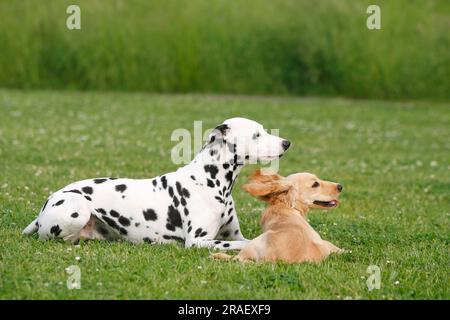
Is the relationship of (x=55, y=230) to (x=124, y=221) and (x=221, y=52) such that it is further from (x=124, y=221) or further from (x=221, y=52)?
(x=221, y=52)

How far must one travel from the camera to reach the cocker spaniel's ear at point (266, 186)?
8203 mm

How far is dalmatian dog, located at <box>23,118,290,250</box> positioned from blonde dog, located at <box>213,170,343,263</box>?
0.29m

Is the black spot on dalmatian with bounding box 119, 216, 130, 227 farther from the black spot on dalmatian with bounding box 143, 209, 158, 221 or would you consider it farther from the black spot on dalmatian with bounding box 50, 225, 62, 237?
the black spot on dalmatian with bounding box 50, 225, 62, 237

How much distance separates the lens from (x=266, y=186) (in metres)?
8.20

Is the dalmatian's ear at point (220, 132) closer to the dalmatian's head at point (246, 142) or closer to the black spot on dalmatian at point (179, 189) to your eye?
the dalmatian's head at point (246, 142)

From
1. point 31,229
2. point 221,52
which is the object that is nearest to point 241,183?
point 31,229

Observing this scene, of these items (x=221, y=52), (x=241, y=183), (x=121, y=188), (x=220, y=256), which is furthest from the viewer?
(x=221, y=52)

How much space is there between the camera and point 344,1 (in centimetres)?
2608

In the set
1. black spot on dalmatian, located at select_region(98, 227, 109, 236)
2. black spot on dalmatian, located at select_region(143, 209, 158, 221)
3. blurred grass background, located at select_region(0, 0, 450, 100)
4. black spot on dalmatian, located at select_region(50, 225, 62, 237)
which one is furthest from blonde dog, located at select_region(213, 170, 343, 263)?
blurred grass background, located at select_region(0, 0, 450, 100)

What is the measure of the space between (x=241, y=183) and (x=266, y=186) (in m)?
4.26

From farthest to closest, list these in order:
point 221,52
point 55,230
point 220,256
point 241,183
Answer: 1. point 221,52
2. point 241,183
3. point 55,230
4. point 220,256

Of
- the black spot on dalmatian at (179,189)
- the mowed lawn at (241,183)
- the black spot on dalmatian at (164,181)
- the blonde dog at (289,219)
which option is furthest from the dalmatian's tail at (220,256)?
the black spot on dalmatian at (164,181)
